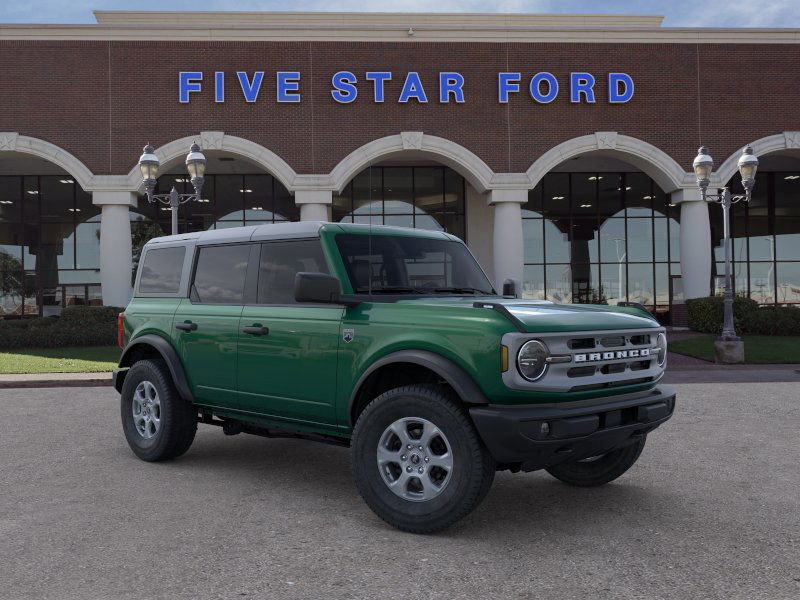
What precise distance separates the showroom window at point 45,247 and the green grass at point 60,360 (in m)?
10.8

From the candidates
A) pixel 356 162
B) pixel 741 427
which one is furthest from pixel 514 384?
pixel 356 162

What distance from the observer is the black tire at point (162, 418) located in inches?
248

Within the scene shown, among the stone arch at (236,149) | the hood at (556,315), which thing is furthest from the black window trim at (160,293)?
the stone arch at (236,149)

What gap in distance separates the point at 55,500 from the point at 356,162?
19.8m

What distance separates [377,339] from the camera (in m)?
4.80

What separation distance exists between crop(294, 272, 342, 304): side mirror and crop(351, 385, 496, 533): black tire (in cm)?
80

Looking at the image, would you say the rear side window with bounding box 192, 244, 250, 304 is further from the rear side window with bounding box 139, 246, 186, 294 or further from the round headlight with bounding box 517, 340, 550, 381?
the round headlight with bounding box 517, 340, 550, 381

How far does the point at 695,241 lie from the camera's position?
2484 cm

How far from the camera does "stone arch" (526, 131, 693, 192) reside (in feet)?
80.0

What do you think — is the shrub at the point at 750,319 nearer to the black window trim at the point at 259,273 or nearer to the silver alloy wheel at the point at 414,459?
the black window trim at the point at 259,273

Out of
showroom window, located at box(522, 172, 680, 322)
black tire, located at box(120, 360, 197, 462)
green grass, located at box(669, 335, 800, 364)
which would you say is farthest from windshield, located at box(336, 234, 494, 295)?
showroom window, located at box(522, 172, 680, 322)

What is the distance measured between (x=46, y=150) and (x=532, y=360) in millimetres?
23885

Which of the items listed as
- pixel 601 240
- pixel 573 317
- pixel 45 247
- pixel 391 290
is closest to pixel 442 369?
pixel 573 317

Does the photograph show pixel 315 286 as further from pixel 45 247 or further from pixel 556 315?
pixel 45 247
